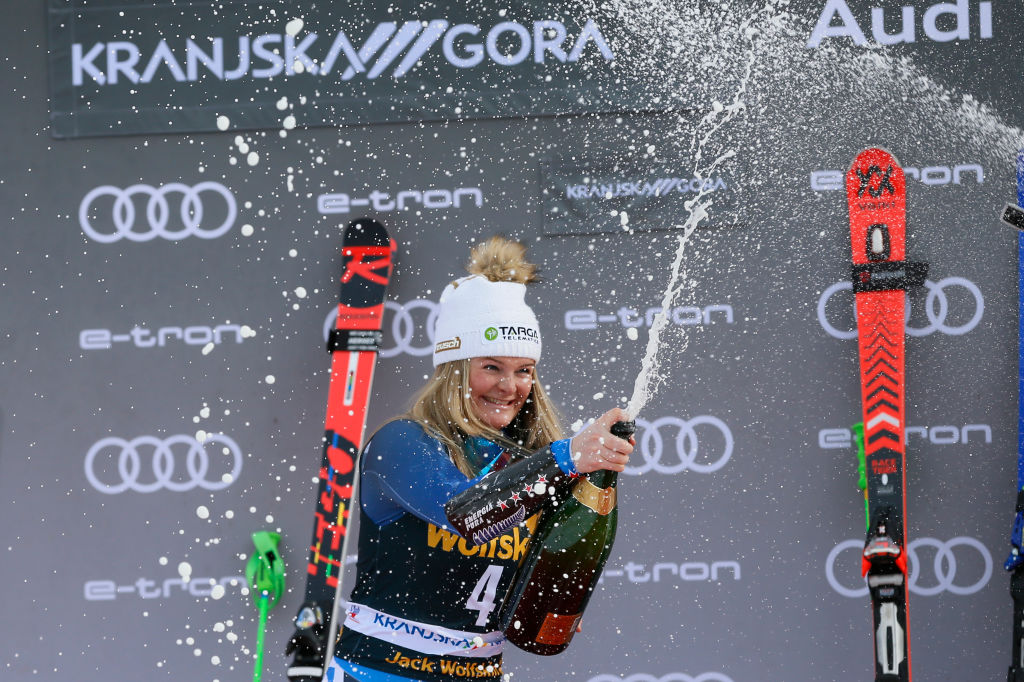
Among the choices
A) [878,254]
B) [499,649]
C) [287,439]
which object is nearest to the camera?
[499,649]

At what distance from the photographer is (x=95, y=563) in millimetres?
4395

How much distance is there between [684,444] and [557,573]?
6.76ft

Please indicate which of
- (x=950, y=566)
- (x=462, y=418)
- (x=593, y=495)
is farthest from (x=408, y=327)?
(x=593, y=495)

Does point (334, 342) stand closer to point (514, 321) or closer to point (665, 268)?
point (665, 268)

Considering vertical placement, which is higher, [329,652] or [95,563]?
[95,563]

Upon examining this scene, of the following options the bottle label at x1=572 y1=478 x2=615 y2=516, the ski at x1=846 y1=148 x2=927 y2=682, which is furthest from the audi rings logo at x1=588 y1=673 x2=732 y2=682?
the bottle label at x1=572 y1=478 x2=615 y2=516

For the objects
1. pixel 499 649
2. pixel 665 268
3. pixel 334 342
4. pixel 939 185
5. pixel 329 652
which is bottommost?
pixel 329 652

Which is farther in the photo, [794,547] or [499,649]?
[794,547]

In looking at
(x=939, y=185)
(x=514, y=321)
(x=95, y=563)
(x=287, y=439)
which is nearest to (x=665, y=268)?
(x=939, y=185)

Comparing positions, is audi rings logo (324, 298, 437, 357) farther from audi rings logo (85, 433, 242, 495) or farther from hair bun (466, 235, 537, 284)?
hair bun (466, 235, 537, 284)

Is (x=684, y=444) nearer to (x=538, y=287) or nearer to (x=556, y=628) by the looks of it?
(x=538, y=287)

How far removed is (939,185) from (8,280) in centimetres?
347

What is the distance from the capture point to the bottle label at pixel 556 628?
228 cm

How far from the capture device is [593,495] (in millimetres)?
2168
